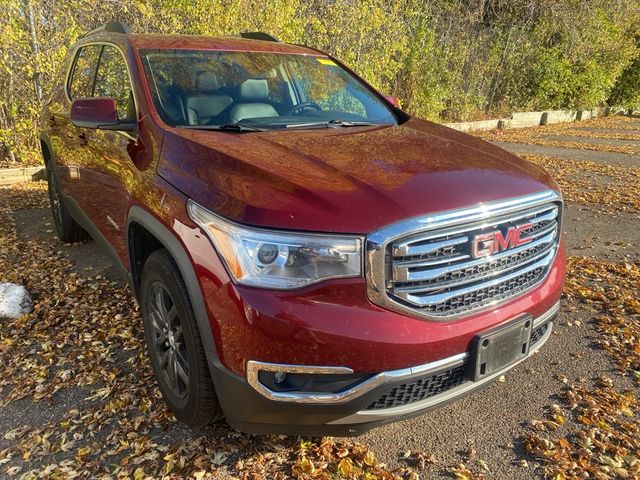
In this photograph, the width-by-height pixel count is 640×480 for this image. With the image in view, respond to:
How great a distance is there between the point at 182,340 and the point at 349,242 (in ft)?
3.21

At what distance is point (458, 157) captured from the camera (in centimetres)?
236

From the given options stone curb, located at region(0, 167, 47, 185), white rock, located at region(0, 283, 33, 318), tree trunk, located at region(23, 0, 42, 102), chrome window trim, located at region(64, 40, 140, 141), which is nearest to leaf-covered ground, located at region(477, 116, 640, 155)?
tree trunk, located at region(23, 0, 42, 102)

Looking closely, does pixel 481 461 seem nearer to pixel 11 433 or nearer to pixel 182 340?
pixel 182 340

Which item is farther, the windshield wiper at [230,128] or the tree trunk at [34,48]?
the tree trunk at [34,48]

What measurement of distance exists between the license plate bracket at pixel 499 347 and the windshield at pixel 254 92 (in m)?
1.53

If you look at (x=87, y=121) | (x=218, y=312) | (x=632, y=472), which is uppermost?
(x=87, y=121)

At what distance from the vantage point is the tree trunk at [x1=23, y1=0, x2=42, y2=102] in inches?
261

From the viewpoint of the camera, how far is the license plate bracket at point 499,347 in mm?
1965

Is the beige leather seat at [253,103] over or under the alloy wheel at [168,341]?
over

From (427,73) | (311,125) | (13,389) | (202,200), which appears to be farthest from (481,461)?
(427,73)

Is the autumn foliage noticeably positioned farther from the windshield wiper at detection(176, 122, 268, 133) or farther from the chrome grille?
the chrome grille

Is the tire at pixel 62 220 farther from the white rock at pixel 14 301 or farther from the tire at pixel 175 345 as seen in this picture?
the tire at pixel 175 345

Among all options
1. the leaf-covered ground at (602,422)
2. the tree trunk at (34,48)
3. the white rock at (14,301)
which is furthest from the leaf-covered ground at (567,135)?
the white rock at (14,301)

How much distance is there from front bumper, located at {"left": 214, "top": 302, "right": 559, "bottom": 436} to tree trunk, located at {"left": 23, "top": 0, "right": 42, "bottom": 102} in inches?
265
